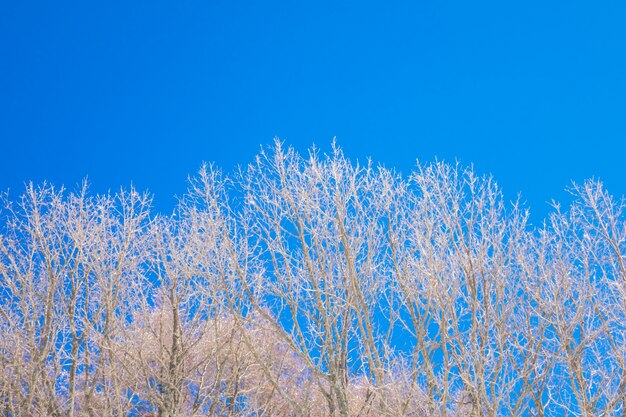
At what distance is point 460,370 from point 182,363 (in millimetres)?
5441

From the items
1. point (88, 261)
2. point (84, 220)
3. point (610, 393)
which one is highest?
point (84, 220)

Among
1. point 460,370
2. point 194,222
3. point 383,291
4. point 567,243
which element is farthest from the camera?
point 194,222

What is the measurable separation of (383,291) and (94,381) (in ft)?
18.8

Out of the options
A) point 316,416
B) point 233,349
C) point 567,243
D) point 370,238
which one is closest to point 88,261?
point 233,349

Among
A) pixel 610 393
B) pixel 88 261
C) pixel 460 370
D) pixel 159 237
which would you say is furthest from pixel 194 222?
pixel 610 393

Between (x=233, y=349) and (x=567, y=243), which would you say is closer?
(x=567, y=243)

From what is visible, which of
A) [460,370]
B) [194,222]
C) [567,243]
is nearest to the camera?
[460,370]

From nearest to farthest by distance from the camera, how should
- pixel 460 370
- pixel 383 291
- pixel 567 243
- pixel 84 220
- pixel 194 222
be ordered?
pixel 460 370 → pixel 383 291 → pixel 567 243 → pixel 194 222 → pixel 84 220

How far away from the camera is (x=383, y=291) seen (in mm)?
9047

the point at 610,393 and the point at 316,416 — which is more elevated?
the point at 316,416

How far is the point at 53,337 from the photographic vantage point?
451 inches

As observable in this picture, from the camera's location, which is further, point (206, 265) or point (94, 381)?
point (94, 381)

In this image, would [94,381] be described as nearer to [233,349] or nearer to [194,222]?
[233,349]

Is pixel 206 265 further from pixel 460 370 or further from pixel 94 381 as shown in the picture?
pixel 460 370
